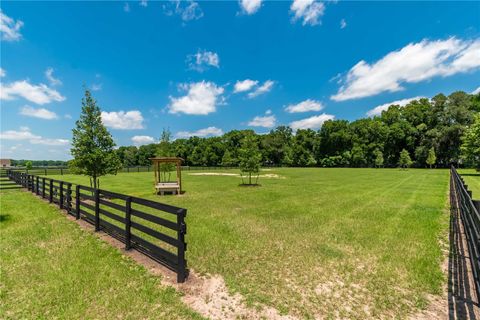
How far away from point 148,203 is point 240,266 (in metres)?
2.42

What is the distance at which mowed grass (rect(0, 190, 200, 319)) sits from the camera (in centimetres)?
326

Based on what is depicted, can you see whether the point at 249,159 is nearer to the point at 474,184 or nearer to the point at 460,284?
the point at 460,284

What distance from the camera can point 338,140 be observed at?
72000 mm

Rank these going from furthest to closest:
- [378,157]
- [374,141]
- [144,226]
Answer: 1. [374,141]
2. [378,157]
3. [144,226]

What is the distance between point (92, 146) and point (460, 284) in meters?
15.4

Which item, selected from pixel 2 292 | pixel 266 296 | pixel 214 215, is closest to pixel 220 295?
pixel 266 296

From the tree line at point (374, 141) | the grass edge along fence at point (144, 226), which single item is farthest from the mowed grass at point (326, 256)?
the tree line at point (374, 141)

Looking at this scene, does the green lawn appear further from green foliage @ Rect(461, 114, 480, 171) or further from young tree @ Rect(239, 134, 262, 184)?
young tree @ Rect(239, 134, 262, 184)

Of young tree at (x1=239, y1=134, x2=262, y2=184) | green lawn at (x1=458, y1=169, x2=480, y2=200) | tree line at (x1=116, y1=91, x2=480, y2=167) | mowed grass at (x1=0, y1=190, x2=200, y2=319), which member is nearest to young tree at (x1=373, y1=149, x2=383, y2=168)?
tree line at (x1=116, y1=91, x2=480, y2=167)

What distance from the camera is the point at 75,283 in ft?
13.0

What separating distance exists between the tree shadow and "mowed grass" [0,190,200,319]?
3.96 meters

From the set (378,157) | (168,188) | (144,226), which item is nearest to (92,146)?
(168,188)

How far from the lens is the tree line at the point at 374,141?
47.8 meters

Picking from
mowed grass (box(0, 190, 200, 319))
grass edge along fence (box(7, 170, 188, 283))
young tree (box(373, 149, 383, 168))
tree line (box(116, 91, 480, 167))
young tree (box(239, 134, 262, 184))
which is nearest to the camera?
mowed grass (box(0, 190, 200, 319))
